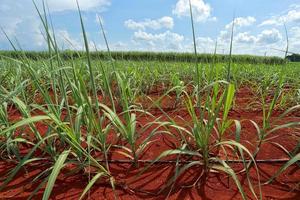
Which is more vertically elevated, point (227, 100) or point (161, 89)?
point (227, 100)

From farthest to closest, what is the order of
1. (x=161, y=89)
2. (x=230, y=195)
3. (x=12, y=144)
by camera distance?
(x=161, y=89) → (x=12, y=144) → (x=230, y=195)

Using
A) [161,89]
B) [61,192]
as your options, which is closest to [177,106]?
[161,89]

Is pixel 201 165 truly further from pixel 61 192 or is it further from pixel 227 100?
pixel 61 192

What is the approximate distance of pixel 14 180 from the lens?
1.13m

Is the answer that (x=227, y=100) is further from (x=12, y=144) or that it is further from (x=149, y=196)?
(x=12, y=144)

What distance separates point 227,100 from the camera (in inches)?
44.8

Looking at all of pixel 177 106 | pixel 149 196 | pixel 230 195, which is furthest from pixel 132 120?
pixel 177 106

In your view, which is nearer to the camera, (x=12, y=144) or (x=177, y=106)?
(x=12, y=144)

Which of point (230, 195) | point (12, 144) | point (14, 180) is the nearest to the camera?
point (230, 195)

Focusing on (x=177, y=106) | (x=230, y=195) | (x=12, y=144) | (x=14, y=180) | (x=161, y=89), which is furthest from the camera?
(x=161, y=89)

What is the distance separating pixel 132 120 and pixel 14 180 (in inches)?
20.3

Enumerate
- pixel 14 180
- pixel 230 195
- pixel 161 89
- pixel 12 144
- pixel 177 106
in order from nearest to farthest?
pixel 230 195 < pixel 14 180 < pixel 12 144 < pixel 177 106 < pixel 161 89

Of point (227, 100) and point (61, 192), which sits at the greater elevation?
point (227, 100)

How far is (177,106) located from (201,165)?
103 centimetres
